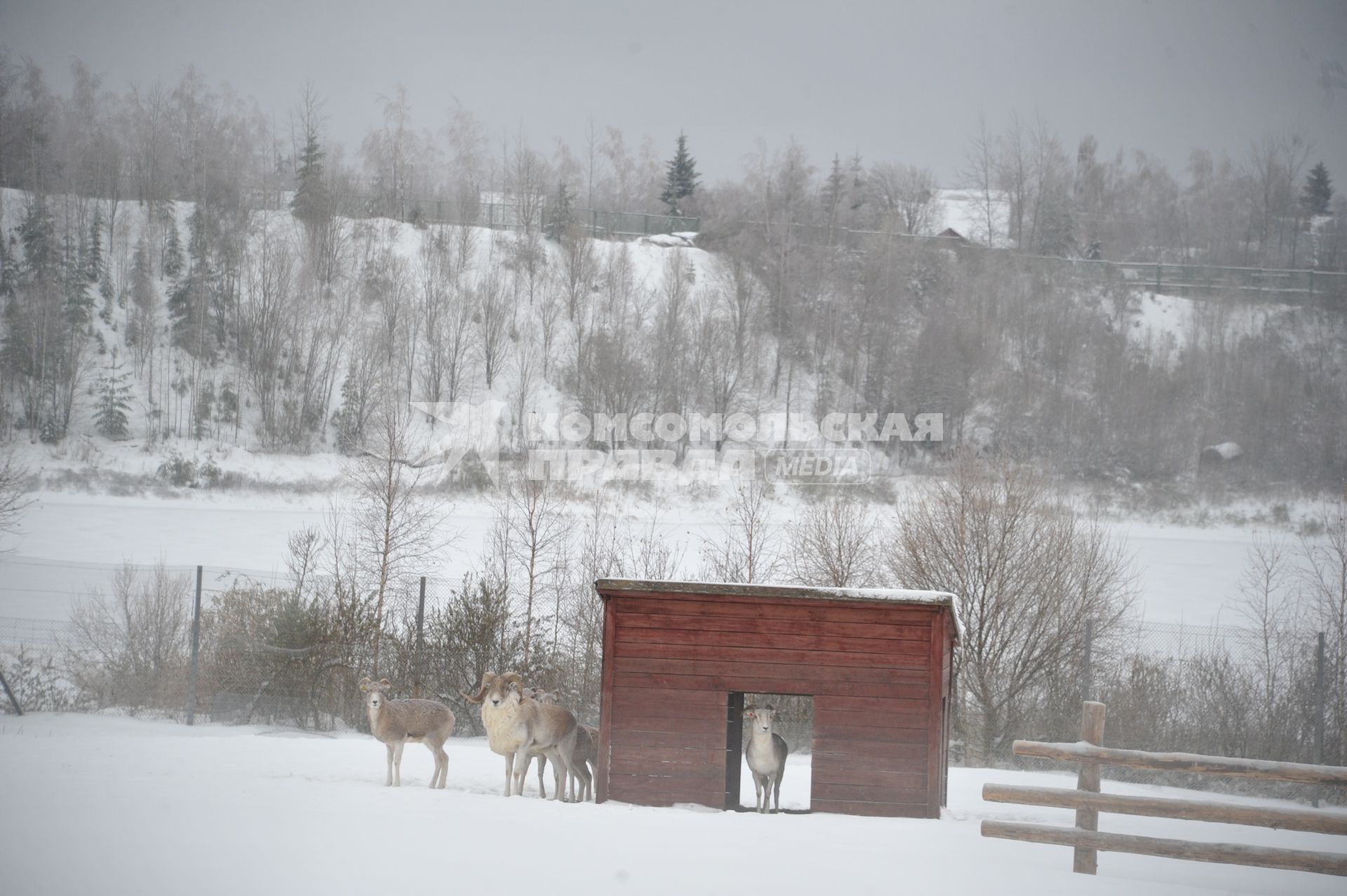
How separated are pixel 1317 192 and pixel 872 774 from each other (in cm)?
7802

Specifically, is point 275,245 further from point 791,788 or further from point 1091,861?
point 1091,861

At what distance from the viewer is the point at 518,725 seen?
10.8 metres

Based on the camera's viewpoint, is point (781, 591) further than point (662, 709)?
No

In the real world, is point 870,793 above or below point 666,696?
below

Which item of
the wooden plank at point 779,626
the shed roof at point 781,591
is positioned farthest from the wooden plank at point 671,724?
the shed roof at point 781,591

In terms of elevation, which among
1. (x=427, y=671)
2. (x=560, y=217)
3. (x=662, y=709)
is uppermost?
(x=560, y=217)

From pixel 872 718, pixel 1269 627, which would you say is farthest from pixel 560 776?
pixel 1269 627

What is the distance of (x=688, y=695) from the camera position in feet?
34.8

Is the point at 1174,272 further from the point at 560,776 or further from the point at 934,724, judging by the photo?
the point at 560,776

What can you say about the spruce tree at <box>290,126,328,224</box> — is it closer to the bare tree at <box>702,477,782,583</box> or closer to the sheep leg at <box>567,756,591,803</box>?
the bare tree at <box>702,477,782,583</box>

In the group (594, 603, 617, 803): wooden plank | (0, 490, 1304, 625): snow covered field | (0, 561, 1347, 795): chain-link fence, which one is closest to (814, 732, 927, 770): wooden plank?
(594, 603, 617, 803): wooden plank

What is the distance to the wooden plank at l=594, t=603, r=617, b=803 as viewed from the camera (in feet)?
34.7

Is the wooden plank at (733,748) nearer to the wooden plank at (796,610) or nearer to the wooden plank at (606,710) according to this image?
the wooden plank at (796,610)

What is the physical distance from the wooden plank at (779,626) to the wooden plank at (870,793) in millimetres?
→ 1435
